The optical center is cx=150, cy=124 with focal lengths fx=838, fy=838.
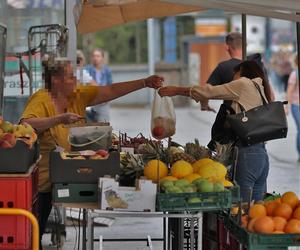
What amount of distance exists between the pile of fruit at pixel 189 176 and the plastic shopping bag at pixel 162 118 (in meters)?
1.01

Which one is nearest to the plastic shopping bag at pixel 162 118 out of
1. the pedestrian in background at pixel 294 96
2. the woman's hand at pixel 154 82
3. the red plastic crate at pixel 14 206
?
the woman's hand at pixel 154 82

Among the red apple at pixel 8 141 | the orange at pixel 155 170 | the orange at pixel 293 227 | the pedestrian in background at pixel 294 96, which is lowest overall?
the orange at pixel 293 227

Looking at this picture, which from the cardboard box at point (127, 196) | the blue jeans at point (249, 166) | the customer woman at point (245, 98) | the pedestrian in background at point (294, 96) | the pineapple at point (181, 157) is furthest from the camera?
the pedestrian in background at point (294, 96)

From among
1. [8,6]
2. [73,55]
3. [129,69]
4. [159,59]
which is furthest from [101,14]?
[159,59]

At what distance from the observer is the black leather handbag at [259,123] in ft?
20.3

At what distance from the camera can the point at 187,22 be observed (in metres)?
34.4

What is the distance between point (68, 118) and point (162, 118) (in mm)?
1225

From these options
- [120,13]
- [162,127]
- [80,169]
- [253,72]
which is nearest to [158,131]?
[162,127]

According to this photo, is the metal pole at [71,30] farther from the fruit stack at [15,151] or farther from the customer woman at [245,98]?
the fruit stack at [15,151]

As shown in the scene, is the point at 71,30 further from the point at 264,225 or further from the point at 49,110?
the point at 264,225

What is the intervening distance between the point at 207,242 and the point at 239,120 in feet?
3.05

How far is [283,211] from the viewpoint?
5.15 m

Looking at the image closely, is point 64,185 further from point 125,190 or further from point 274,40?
point 274,40

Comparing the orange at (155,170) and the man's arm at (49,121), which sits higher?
the man's arm at (49,121)
